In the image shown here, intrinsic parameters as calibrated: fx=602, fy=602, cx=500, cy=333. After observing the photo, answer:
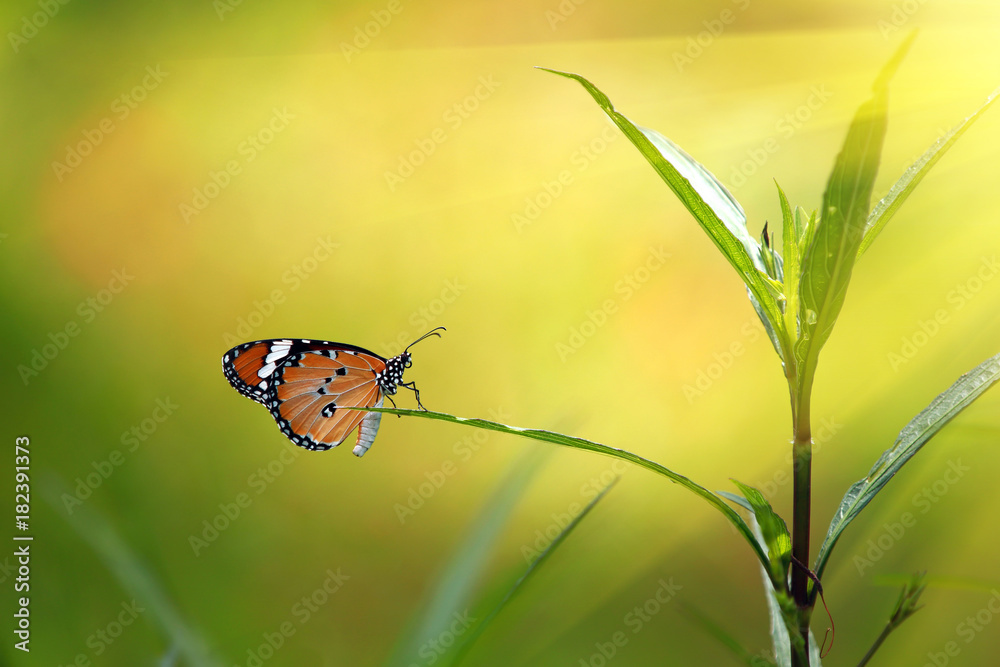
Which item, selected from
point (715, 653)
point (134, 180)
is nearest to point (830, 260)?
point (715, 653)

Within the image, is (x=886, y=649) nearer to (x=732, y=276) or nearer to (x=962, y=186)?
(x=732, y=276)

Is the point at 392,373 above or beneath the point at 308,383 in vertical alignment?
above

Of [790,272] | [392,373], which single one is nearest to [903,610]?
[790,272]

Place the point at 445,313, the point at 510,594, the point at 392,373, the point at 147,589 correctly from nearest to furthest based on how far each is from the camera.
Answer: the point at 510,594
the point at 147,589
the point at 392,373
the point at 445,313

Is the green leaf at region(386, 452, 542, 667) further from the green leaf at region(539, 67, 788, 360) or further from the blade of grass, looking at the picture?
the green leaf at region(539, 67, 788, 360)

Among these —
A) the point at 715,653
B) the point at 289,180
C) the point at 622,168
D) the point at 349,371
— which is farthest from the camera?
the point at 289,180

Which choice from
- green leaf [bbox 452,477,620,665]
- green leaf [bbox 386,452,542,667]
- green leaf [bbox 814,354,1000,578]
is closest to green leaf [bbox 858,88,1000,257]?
green leaf [bbox 814,354,1000,578]

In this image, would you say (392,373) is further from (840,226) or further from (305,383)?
(840,226)
